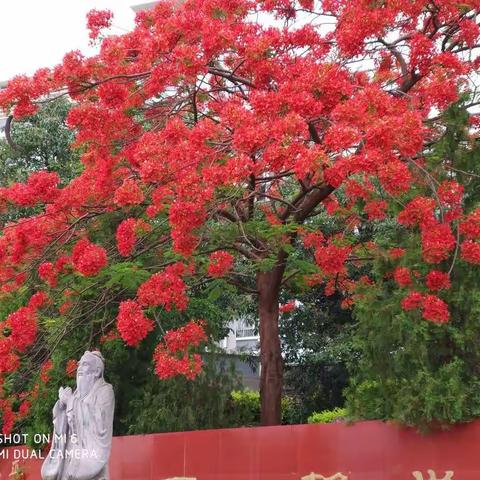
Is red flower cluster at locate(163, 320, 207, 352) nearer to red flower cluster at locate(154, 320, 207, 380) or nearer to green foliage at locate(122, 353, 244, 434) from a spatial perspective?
red flower cluster at locate(154, 320, 207, 380)

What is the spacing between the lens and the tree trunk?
980cm

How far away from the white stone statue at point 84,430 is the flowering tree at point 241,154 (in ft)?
2.34

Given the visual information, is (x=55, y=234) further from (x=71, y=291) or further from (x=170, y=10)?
(x=170, y=10)

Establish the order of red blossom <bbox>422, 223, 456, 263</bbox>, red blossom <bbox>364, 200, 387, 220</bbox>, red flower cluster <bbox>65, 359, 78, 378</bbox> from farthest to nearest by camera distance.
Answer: red flower cluster <bbox>65, 359, 78, 378</bbox>
red blossom <bbox>364, 200, 387, 220</bbox>
red blossom <bbox>422, 223, 456, 263</bbox>

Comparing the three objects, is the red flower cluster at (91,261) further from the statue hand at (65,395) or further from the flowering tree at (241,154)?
the statue hand at (65,395)

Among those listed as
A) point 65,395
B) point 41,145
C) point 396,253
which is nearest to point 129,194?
point 65,395

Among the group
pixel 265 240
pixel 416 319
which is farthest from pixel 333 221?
pixel 416 319

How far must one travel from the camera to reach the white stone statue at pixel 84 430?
7.44 meters

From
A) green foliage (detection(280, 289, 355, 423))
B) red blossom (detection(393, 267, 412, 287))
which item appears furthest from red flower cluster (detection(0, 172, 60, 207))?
green foliage (detection(280, 289, 355, 423))

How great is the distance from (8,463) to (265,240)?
5.18 meters

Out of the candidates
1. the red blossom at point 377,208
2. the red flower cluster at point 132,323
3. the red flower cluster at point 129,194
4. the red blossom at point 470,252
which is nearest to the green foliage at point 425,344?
the red blossom at point 470,252

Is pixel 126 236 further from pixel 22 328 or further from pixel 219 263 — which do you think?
pixel 22 328

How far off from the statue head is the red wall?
1.98 m

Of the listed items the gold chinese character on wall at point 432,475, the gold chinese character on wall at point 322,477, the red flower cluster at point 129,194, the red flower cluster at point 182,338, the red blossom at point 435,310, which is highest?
the red flower cluster at point 129,194
